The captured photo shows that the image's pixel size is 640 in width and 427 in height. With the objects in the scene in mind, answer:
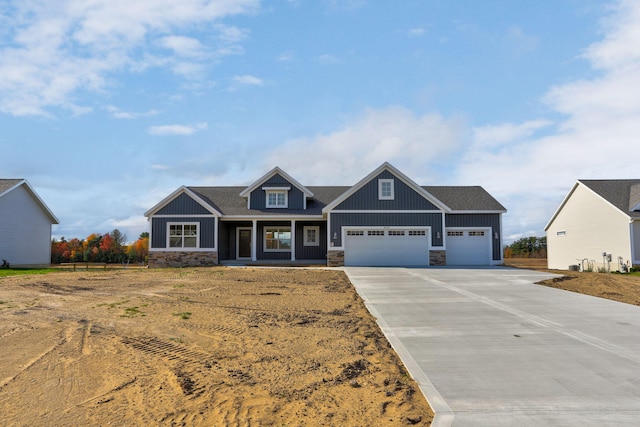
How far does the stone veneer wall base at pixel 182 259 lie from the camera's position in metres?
25.1

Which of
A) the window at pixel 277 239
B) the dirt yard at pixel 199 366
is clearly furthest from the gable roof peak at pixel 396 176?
the dirt yard at pixel 199 366

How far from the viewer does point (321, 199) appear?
28.6m

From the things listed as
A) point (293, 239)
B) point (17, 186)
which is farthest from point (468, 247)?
point (17, 186)

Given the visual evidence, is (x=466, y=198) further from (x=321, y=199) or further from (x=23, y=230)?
(x=23, y=230)

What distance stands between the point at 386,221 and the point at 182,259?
11.4 metres

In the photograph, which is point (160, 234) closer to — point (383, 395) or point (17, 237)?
point (17, 237)

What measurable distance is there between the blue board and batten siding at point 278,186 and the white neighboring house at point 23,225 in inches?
550

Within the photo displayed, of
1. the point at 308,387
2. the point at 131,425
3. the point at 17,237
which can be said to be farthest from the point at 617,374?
the point at 17,237

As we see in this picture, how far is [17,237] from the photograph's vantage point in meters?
27.4

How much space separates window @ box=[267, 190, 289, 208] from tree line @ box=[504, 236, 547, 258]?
2294 centimetres

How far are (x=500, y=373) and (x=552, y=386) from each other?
1.98ft

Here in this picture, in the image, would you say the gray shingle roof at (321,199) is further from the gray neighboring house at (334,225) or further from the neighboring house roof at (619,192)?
the neighboring house roof at (619,192)

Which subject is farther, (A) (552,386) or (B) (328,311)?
(B) (328,311)

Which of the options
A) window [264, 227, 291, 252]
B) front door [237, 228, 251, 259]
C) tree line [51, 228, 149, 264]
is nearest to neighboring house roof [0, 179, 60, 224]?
tree line [51, 228, 149, 264]
